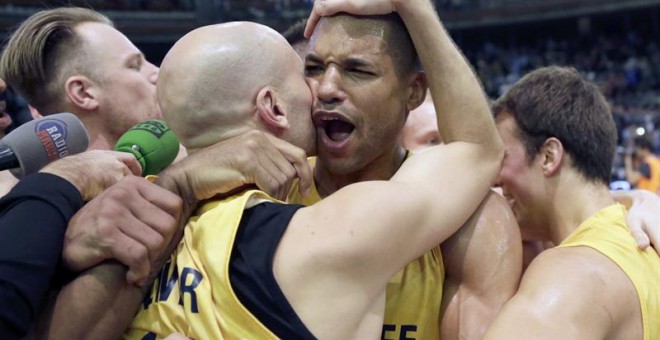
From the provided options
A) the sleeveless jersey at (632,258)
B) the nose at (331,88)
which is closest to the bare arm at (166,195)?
the nose at (331,88)

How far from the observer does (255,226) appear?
1.59m

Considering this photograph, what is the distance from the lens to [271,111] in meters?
1.78

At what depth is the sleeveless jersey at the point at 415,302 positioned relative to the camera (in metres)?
1.89

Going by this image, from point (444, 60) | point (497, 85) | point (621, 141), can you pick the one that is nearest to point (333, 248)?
point (444, 60)

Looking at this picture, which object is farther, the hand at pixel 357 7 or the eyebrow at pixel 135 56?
the eyebrow at pixel 135 56

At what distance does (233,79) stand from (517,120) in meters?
1.23

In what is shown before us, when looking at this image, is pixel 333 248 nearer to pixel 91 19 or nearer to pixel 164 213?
pixel 164 213

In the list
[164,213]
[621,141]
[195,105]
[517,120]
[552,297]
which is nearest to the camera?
[164,213]

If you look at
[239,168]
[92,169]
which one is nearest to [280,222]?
[239,168]

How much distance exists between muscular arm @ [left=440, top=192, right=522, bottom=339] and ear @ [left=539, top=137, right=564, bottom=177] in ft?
2.33

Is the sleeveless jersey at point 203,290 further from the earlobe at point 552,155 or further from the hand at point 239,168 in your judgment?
the earlobe at point 552,155

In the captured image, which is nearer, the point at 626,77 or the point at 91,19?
the point at 91,19

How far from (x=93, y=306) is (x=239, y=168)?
42cm

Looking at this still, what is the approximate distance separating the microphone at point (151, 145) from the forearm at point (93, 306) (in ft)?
1.30
